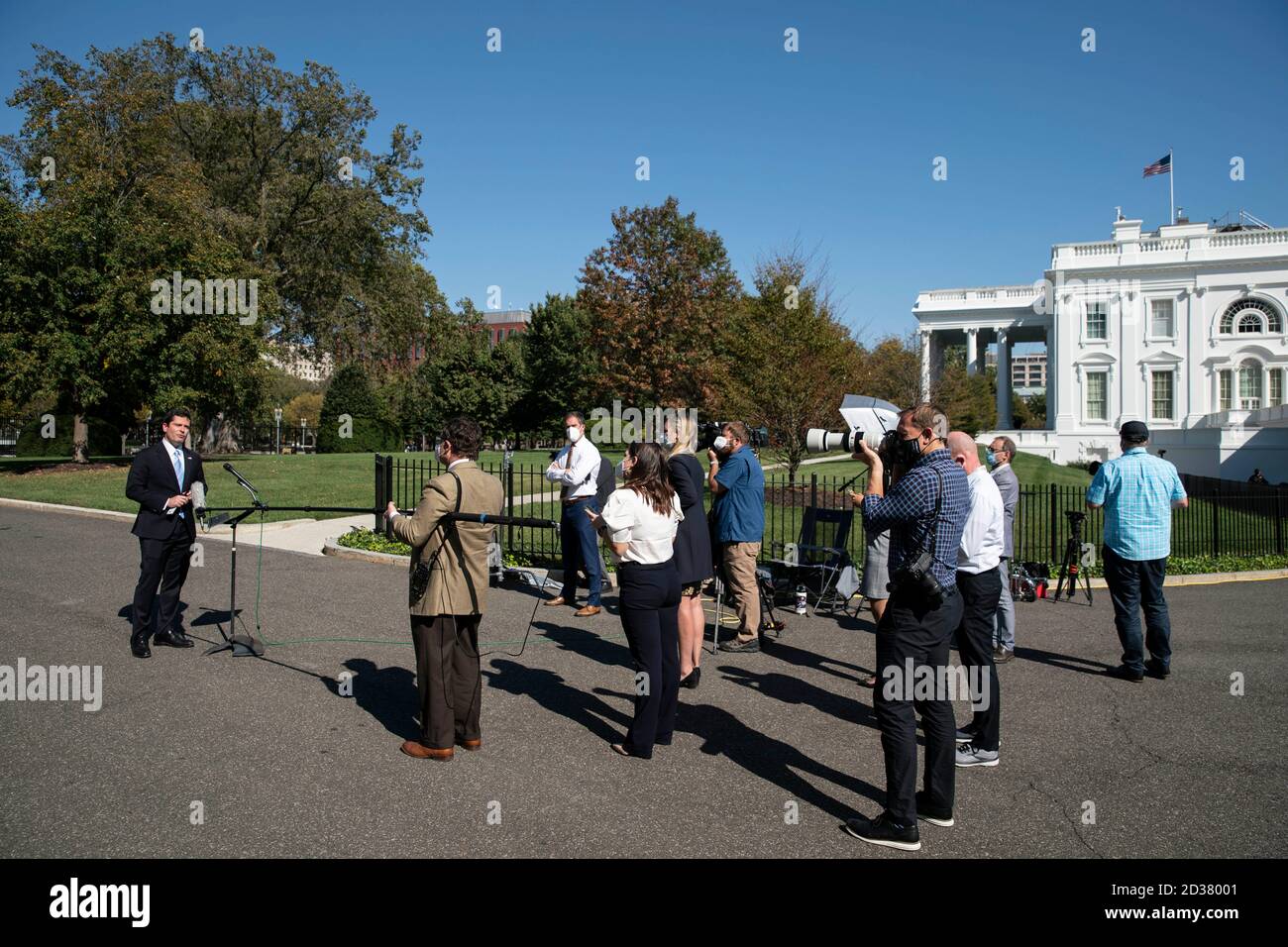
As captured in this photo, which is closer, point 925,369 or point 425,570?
point 425,570

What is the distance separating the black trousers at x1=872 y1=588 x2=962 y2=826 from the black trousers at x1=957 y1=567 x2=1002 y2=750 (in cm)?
93

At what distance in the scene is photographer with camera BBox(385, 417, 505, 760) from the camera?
496 cm

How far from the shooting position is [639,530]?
5230mm

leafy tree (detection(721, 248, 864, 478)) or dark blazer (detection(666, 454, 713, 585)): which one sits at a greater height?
leafy tree (detection(721, 248, 864, 478))

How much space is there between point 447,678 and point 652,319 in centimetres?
3560

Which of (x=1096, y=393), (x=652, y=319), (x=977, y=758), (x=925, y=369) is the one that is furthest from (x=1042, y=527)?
(x=1096, y=393)

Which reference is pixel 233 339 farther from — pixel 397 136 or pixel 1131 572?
pixel 1131 572

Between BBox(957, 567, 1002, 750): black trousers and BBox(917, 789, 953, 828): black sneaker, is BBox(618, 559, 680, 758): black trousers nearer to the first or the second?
BBox(917, 789, 953, 828): black sneaker

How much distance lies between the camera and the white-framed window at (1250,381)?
161ft

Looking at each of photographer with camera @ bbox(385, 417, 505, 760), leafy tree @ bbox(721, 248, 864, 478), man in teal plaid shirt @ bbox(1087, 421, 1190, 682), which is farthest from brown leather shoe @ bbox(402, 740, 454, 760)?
leafy tree @ bbox(721, 248, 864, 478)

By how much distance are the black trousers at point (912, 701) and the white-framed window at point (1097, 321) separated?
56.2 metres

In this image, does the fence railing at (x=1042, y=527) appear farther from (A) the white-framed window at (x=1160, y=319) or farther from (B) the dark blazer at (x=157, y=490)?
(A) the white-framed window at (x=1160, y=319)

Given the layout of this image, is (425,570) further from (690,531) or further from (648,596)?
(690,531)
